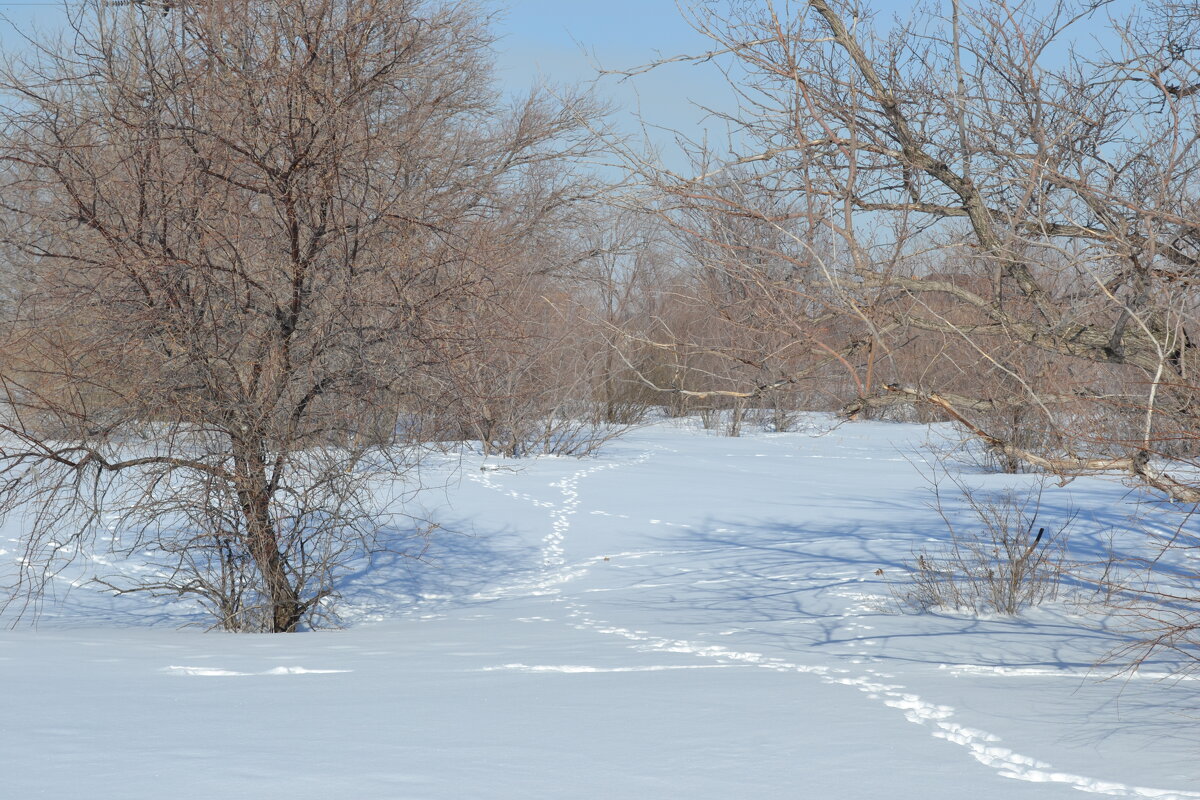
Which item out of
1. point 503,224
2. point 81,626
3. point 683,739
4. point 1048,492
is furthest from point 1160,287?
point 503,224

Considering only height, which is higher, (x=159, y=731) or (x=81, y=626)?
(x=159, y=731)

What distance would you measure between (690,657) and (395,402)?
9.46 ft

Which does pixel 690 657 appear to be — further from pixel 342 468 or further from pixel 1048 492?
pixel 1048 492

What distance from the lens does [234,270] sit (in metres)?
6.40

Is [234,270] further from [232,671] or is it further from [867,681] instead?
[867,681]

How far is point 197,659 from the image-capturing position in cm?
488

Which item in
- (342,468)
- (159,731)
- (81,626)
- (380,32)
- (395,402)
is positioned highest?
(380,32)

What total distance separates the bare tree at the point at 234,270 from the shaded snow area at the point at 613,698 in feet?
3.92

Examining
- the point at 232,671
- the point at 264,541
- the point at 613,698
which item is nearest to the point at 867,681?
the point at 613,698

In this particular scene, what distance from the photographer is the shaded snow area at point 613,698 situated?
3107mm

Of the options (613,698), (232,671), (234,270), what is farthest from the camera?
(234,270)

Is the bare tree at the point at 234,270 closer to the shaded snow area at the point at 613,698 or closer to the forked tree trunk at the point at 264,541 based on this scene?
Result: the forked tree trunk at the point at 264,541

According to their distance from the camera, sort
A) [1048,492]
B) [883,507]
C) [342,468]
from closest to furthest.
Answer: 1. [342,468]
2. [883,507]
3. [1048,492]

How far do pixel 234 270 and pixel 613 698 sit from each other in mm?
3711
